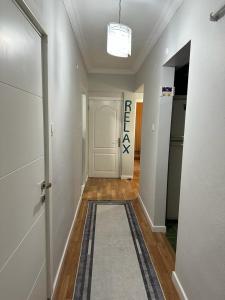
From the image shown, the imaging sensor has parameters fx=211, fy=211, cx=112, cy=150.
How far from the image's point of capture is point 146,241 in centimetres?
262

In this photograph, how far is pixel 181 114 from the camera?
9.46ft

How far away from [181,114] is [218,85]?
1.67 metres

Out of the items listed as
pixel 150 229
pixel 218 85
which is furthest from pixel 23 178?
pixel 150 229

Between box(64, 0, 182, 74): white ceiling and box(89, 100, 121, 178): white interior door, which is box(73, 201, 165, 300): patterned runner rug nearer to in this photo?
box(89, 100, 121, 178): white interior door

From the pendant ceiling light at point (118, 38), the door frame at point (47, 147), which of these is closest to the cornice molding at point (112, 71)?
the pendant ceiling light at point (118, 38)

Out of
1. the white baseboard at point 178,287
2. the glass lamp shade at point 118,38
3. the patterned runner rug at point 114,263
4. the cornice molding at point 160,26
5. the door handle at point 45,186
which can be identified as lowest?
the patterned runner rug at point 114,263

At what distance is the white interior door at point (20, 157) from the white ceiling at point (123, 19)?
1.20m

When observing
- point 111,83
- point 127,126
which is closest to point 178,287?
point 127,126

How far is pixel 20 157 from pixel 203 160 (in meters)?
1.15

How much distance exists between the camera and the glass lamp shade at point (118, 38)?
5.62ft

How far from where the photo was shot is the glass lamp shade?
1.71 meters

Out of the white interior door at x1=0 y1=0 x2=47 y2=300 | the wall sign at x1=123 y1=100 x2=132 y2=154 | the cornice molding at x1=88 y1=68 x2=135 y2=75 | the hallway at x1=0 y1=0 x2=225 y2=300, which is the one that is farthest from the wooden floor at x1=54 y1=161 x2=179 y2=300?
the cornice molding at x1=88 y1=68 x2=135 y2=75

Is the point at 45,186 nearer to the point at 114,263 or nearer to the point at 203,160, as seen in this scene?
the point at 203,160

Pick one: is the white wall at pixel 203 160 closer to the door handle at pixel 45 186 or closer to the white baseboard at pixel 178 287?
the white baseboard at pixel 178 287
